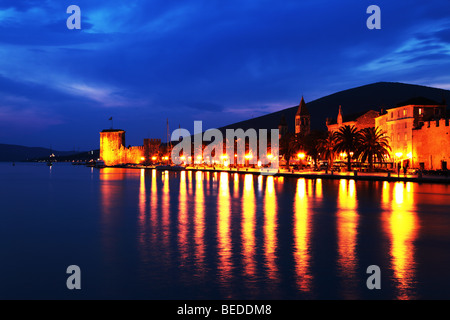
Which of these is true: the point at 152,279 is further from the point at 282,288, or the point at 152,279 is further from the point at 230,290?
the point at 282,288

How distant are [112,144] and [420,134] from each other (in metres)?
132

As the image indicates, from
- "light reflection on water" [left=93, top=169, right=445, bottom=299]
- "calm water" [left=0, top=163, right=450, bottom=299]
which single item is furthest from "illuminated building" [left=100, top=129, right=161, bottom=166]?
"calm water" [left=0, top=163, right=450, bottom=299]

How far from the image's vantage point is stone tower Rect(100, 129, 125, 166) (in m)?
174

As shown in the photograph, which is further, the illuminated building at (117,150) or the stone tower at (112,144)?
the stone tower at (112,144)

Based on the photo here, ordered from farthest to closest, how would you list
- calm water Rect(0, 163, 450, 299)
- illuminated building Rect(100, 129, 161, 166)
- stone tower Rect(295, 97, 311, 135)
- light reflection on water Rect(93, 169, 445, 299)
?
illuminated building Rect(100, 129, 161, 166) → stone tower Rect(295, 97, 311, 135) → light reflection on water Rect(93, 169, 445, 299) → calm water Rect(0, 163, 450, 299)

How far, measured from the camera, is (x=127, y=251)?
10633 mm

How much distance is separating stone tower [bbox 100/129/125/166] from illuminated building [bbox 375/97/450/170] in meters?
119

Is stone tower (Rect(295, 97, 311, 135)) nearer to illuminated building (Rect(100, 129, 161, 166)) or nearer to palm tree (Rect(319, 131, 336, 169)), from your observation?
illuminated building (Rect(100, 129, 161, 166))

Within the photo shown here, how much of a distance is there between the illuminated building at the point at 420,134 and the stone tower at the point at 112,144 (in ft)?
391

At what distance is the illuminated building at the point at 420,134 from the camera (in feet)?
183

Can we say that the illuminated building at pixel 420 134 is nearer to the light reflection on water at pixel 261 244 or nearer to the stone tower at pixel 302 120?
the light reflection on water at pixel 261 244

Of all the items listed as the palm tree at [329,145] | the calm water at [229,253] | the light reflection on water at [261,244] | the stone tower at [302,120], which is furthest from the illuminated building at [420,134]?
the stone tower at [302,120]

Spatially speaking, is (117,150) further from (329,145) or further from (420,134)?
(420,134)
